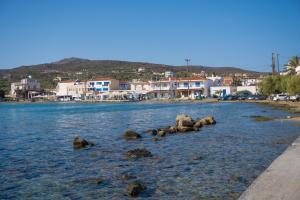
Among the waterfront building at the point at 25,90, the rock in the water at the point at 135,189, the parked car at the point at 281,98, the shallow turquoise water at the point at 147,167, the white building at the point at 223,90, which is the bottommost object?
the shallow turquoise water at the point at 147,167

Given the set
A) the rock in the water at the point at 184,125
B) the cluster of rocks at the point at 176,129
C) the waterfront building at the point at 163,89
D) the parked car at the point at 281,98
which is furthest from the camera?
the waterfront building at the point at 163,89

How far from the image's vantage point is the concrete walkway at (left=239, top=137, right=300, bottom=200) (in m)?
10.1

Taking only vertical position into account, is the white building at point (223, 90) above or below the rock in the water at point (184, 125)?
above

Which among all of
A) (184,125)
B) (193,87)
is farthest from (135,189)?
(193,87)

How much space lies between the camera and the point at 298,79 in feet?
202

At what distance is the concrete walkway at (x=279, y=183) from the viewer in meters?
10.1

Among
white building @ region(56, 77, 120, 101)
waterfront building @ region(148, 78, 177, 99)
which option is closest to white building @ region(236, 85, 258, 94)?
waterfront building @ region(148, 78, 177, 99)

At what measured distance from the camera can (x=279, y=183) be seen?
1129 centimetres

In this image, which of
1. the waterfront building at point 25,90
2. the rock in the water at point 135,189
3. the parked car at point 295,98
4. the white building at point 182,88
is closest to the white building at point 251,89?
the white building at point 182,88

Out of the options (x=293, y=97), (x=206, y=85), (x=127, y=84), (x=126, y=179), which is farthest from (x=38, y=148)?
(x=127, y=84)

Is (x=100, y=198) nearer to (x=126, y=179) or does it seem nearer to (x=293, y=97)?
(x=126, y=179)

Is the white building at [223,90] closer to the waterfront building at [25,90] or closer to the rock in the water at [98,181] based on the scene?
the waterfront building at [25,90]

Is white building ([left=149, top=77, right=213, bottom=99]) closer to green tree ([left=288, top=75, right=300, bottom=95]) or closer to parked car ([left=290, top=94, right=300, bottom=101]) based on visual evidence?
parked car ([left=290, top=94, right=300, bottom=101])

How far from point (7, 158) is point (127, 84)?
5460 inches
